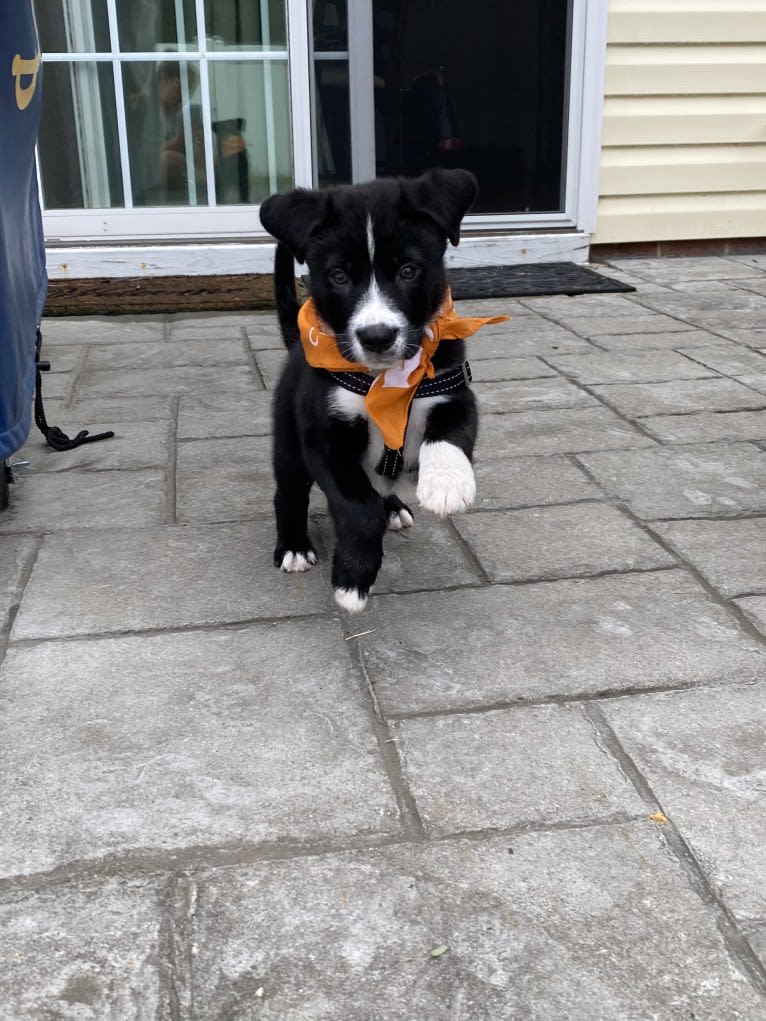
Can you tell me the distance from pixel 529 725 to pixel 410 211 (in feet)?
4.10

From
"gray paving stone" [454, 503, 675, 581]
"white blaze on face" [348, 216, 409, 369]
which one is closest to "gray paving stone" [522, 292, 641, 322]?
"gray paving stone" [454, 503, 675, 581]

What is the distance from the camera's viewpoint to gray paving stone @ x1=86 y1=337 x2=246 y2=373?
5152mm

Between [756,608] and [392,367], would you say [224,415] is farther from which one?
[756,608]

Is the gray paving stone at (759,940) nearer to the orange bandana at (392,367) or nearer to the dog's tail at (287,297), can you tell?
the orange bandana at (392,367)

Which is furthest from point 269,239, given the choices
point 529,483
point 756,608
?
point 756,608

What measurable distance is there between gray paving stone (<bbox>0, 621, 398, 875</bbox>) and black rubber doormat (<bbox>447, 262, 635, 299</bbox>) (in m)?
4.23

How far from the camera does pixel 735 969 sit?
4.87ft

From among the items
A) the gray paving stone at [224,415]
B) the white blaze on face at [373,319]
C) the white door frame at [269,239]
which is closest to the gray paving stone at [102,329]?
the white door frame at [269,239]

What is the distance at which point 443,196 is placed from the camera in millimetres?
2562

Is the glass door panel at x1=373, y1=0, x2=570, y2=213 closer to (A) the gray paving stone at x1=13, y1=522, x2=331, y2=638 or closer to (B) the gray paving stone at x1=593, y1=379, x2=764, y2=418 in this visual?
(B) the gray paving stone at x1=593, y1=379, x2=764, y2=418

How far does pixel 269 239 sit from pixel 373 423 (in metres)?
4.72

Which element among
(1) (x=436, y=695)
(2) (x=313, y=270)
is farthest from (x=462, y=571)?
(2) (x=313, y=270)

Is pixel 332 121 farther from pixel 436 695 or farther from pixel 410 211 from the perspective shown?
pixel 436 695

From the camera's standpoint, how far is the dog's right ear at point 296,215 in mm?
2529
